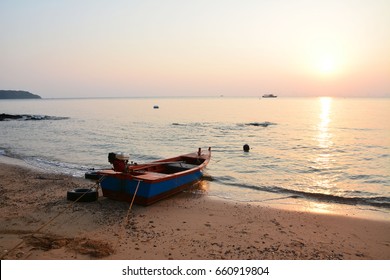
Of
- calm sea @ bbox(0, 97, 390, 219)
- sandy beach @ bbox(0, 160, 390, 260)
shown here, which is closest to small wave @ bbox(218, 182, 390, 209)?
calm sea @ bbox(0, 97, 390, 219)

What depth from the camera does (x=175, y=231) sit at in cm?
880

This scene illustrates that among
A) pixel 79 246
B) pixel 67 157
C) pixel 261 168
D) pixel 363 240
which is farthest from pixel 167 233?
pixel 67 157

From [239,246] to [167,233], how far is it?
80.2 inches

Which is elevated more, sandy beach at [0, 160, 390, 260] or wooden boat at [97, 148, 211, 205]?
wooden boat at [97, 148, 211, 205]

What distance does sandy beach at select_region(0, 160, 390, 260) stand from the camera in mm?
7336

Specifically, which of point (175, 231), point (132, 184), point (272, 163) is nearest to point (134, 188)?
point (132, 184)

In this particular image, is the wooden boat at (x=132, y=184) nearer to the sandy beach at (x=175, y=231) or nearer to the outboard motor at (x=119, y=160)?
the outboard motor at (x=119, y=160)

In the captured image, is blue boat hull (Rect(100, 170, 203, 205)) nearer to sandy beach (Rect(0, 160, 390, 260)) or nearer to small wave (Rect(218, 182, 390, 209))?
sandy beach (Rect(0, 160, 390, 260))

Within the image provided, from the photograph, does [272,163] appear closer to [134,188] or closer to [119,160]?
[134,188]

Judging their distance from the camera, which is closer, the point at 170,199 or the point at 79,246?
the point at 79,246

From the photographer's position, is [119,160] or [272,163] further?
[272,163]
